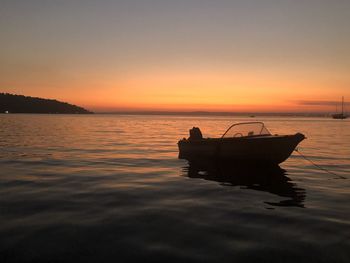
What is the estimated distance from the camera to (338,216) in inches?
353

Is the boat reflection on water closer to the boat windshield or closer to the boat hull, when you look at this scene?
the boat hull

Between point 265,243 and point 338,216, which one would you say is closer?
point 265,243

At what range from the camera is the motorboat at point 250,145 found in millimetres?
16891

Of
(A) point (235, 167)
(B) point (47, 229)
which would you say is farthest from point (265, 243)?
(A) point (235, 167)

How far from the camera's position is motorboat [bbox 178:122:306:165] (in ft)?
55.4

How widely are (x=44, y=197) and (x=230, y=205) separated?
19.5 ft

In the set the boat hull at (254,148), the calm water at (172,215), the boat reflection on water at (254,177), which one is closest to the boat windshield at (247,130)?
the boat hull at (254,148)

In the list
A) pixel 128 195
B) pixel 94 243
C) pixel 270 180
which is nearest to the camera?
pixel 94 243

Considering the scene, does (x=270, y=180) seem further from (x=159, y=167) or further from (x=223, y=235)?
(x=223, y=235)

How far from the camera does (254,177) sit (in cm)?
1540

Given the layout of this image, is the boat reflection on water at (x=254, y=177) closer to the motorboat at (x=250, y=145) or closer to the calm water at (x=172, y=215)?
the calm water at (x=172, y=215)

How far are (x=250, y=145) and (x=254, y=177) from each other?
8.24 feet

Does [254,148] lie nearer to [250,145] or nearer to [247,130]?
[250,145]

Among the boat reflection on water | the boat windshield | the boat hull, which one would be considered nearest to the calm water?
the boat reflection on water
